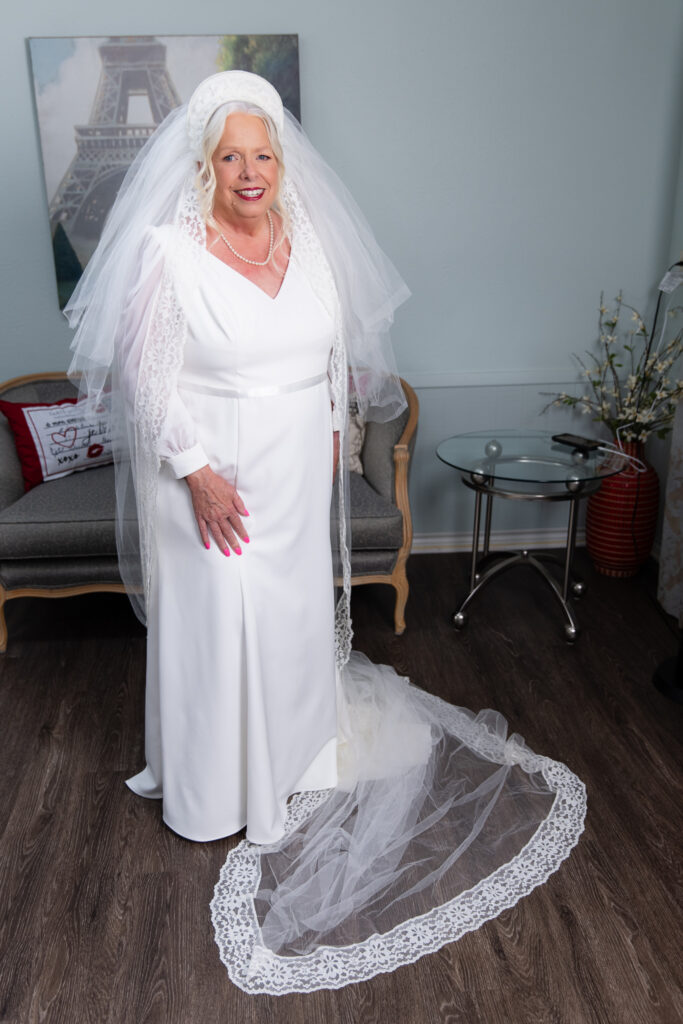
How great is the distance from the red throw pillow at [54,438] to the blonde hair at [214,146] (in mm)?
1687

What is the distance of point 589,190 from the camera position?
3.79 meters

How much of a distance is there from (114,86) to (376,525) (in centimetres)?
208

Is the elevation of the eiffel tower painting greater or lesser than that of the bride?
greater

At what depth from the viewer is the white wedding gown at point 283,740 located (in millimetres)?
1924

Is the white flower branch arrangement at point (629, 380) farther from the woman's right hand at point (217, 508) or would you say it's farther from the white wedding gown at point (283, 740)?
the woman's right hand at point (217, 508)

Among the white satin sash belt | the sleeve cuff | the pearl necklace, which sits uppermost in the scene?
the pearl necklace

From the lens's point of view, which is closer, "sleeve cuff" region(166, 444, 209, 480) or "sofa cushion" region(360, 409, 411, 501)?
"sleeve cuff" region(166, 444, 209, 480)

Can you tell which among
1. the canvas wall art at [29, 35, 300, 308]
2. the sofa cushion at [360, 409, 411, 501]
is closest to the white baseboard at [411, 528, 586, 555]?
the sofa cushion at [360, 409, 411, 501]

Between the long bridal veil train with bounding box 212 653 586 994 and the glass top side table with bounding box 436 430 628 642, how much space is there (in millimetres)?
786

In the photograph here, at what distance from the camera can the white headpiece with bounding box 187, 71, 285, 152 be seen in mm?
1807

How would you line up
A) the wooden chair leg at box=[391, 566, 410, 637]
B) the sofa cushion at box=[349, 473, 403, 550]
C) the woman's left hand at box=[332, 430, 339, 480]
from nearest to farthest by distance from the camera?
1. the woman's left hand at box=[332, 430, 339, 480]
2. the sofa cushion at box=[349, 473, 403, 550]
3. the wooden chair leg at box=[391, 566, 410, 637]

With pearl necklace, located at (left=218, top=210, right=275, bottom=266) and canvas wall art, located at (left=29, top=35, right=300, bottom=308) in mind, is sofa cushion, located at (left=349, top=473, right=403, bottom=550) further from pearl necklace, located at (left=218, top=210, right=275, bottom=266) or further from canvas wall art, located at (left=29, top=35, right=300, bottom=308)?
canvas wall art, located at (left=29, top=35, right=300, bottom=308)

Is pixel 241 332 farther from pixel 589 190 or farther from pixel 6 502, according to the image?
pixel 589 190

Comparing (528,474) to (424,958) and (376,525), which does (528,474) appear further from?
(424,958)
